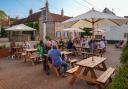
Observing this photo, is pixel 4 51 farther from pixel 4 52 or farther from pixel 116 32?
pixel 116 32

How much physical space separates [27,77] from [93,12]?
4249 mm

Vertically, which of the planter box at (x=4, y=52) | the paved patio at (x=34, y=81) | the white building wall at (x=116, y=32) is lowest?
the paved patio at (x=34, y=81)

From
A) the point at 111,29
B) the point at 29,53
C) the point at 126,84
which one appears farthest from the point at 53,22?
the point at 126,84

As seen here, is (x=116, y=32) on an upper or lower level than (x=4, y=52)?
upper

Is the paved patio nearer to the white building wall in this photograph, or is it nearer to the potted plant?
the potted plant

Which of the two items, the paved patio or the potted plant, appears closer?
the paved patio

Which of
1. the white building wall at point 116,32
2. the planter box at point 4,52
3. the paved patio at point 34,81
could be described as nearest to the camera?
the paved patio at point 34,81

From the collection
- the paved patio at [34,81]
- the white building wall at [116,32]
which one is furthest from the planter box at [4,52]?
the white building wall at [116,32]

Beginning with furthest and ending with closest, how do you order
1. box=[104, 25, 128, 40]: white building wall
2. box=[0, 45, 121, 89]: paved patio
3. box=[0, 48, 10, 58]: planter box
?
box=[104, 25, 128, 40]: white building wall
box=[0, 48, 10, 58]: planter box
box=[0, 45, 121, 89]: paved patio

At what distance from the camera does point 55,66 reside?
380 inches

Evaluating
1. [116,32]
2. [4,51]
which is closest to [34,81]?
[4,51]

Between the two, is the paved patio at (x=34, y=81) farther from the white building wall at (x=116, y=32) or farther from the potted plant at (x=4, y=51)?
the white building wall at (x=116, y=32)

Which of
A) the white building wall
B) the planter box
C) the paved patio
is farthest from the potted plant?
the white building wall

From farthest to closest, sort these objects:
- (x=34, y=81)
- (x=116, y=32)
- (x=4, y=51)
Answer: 1. (x=116, y=32)
2. (x=4, y=51)
3. (x=34, y=81)
